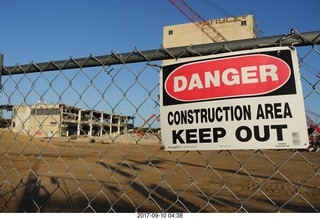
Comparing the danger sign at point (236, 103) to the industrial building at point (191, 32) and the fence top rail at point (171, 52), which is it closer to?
the fence top rail at point (171, 52)

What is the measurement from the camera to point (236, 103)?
5.33 ft

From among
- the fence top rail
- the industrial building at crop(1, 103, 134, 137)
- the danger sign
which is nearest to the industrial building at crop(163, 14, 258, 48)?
the industrial building at crop(1, 103, 134, 137)

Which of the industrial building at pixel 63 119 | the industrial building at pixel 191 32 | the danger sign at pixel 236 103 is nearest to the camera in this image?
the danger sign at pixel 236 103

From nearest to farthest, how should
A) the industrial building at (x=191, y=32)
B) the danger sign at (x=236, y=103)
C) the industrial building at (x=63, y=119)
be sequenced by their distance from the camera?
the danger sign at (x=236, y=103), the industrial building at (x=63, y=119), the industrial building at (x=191, y=32)

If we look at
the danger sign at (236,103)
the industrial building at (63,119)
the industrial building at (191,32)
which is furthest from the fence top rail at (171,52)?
the industrial building at (191,32)

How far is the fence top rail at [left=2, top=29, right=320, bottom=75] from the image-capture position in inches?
62.6

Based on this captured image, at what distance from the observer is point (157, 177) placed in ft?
27.0

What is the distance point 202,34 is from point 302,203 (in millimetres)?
67160

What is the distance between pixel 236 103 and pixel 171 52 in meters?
0.65

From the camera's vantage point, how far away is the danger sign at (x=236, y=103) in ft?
5.00

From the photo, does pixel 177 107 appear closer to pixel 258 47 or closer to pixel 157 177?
pixel 258 47

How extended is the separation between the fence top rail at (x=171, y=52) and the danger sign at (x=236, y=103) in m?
0.08

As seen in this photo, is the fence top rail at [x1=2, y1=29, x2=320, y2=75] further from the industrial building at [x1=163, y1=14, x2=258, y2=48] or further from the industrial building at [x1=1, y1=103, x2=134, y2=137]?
the industrial building at [x1=163, y1=14, x2=258, y2=48]

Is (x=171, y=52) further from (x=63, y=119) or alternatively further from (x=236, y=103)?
(x=63, y=119)
